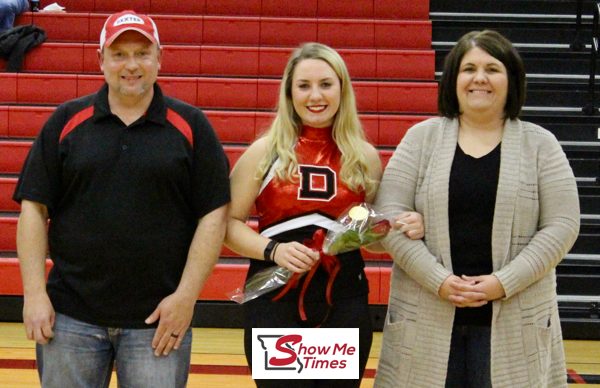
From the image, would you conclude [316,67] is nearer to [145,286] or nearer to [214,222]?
[214,222]

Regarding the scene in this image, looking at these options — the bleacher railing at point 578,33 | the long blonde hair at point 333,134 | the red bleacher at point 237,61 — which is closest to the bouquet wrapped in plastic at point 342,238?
the long blonde hair at point 333,134

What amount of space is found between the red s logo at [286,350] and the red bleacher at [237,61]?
3108mm

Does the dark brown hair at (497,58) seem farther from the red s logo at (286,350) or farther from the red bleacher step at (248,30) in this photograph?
the red bleacher step at (248,30)

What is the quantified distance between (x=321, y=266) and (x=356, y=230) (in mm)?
151

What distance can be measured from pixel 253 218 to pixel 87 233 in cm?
297

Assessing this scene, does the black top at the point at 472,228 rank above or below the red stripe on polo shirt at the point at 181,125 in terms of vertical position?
below

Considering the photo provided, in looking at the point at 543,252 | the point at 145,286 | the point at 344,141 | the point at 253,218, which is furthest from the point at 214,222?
the point at 253,218

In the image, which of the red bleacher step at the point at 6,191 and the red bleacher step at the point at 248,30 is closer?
the red bleacher step at the point at 6,191

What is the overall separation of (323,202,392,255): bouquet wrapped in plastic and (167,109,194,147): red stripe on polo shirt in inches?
17.9

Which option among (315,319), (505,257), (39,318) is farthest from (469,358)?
(39,318)

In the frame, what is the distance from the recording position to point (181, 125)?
73.7 inches

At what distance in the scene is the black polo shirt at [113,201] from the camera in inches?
71.1

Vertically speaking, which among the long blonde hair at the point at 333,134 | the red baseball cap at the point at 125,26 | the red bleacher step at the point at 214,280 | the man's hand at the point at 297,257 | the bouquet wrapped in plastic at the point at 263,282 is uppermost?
the red baseball cap at the point at 125,26

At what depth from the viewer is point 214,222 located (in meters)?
1.87
